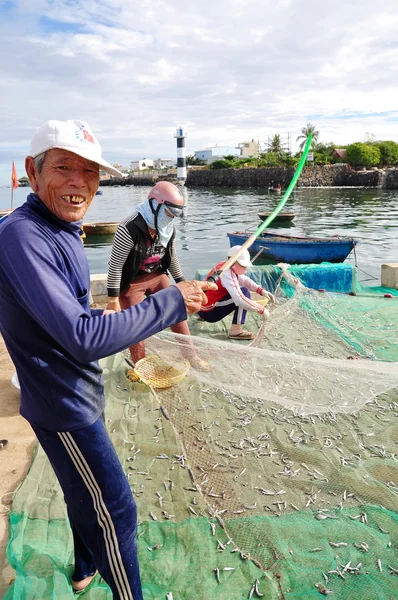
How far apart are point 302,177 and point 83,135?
75738 millimetres

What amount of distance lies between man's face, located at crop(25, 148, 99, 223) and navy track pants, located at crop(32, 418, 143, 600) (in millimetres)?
932

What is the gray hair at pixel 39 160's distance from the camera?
1671mm

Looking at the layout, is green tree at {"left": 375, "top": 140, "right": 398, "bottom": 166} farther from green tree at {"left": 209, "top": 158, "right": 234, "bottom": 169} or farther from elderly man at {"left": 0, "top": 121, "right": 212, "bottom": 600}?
elderly man at {"left": 0, "top": 121, "right": 212, "bottom": 600}

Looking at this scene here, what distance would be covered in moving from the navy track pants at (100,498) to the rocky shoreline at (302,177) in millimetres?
53528

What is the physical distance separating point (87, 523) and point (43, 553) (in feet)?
3.13

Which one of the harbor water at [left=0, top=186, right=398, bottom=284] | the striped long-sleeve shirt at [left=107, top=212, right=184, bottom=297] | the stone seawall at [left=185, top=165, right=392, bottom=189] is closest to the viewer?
the striped long-sleeve shirt at [left=107, top=212, right=184, bottom=297]

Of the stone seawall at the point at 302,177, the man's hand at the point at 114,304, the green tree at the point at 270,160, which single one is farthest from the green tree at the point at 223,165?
the man's hand at the point at 114,304

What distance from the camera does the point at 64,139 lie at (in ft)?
5.30

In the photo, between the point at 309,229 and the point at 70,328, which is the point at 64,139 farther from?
the point at 309,229

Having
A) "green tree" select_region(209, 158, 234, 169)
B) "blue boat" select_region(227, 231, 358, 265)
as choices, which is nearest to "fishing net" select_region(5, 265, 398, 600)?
"blue boat" select_region(227, 231, 358, 265)

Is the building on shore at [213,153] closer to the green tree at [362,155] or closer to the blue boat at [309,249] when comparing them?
the green tree at [362,155]

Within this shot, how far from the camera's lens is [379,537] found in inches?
104

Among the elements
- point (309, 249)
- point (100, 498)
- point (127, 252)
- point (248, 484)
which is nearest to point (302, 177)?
point (309, 249)

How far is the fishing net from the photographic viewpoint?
8.09ft
